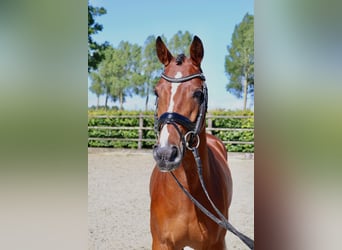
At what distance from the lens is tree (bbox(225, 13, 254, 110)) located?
2.13 metres

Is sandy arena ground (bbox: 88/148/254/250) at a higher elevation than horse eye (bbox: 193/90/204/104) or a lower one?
lower

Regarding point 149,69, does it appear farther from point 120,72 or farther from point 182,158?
point 182,158

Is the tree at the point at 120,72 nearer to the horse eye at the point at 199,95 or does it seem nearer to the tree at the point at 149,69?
the tree at the point at 149,69

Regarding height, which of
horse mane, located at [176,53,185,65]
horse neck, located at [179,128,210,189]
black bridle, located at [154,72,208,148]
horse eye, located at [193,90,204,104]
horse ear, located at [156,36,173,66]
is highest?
horse ear, located at [156,36,173,66]

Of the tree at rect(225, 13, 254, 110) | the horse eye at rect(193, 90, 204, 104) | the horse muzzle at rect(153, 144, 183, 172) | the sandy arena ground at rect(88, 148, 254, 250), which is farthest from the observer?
the sandy arena ground at rect(88, 148, 254, 250)

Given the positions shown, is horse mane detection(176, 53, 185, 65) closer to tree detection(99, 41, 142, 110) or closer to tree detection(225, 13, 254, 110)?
tree detection(225, 13, 254, 110)

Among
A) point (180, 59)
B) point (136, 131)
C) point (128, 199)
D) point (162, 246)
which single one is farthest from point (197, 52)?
point (136, 131)

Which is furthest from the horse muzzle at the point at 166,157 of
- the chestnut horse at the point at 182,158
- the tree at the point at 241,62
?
the tree at the point at 241,62

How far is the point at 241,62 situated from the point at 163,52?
1.22m

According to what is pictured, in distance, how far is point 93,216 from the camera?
3201mm

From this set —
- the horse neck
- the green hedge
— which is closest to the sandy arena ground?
the green hedge

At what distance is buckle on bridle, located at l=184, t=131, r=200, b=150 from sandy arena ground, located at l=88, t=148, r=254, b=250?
1.53 meters

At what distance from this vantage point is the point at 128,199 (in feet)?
12.6
